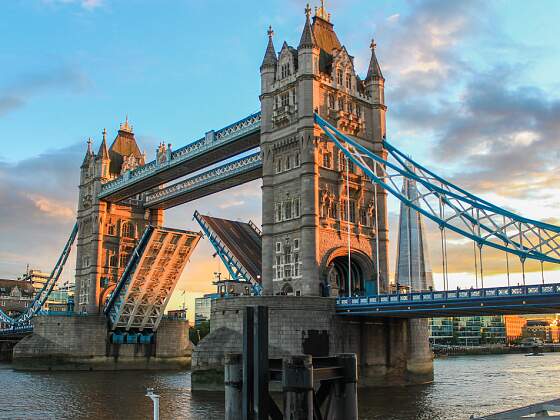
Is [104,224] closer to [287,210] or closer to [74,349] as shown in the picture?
[74,349]

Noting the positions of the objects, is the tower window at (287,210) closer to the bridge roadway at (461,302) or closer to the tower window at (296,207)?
the tower window at (296,207)

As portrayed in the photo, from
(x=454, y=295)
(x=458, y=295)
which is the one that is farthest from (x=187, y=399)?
(x=458, y=295)

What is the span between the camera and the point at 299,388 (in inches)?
644

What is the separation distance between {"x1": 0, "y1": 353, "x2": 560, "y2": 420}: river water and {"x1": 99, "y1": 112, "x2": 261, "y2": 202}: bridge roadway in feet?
64.7

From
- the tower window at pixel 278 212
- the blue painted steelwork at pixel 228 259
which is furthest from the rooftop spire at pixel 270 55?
the blue painted steelwork at pixel 228 259

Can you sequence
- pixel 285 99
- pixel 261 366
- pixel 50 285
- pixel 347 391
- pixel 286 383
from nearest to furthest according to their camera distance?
pixel 286 383, pixel 261 366, pixel 347 391, pixel 285 99, pixel 50 285

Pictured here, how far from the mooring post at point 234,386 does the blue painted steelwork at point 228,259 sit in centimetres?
3569

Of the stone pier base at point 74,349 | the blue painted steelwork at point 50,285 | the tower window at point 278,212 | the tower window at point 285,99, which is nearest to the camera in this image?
the tower window at point 278,212

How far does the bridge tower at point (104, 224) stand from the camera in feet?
245

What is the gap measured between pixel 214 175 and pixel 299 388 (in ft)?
147

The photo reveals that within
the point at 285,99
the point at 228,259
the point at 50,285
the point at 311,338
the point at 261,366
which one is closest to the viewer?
the point at 261,366

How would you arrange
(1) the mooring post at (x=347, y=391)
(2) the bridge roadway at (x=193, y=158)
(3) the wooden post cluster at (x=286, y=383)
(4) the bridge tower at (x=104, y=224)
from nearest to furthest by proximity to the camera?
(3) the wooden post cluster at (x=286, y=383), (1) the mooring post at (x=347, y=391), (2) the bridge roadway at (x=193, y=158), (4) the bridge tower at (x=104, y=224)

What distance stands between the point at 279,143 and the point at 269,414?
3525cm

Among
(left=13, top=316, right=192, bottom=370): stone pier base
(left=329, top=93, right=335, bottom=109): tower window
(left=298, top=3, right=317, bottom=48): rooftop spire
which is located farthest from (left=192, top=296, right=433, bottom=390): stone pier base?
(left=13, top=316, right=192, bottom=370): stone pier base
